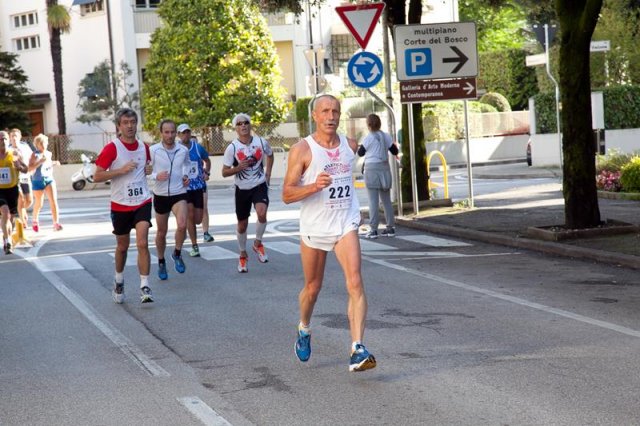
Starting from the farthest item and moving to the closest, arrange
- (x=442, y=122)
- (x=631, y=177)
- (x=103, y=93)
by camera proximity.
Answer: (x=103, y=93)
(x=442, y=122)
(x=631, y=177)

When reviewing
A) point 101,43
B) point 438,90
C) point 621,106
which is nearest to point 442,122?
point 621,106

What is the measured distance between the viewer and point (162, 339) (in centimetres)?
991

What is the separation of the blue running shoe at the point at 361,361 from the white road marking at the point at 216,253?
331 inches

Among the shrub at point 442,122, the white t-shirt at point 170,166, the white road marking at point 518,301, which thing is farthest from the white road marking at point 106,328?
the shrub at point 442,122

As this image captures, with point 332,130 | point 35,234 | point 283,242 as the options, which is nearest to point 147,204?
point 332,130

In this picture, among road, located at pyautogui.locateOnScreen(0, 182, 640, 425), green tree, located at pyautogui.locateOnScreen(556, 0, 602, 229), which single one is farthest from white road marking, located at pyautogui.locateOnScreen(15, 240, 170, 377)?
green tree, located at pyautogui.locateOnScreen(556, 0, 602, 229)

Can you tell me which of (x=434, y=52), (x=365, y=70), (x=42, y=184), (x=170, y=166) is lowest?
(x=42, y=184)

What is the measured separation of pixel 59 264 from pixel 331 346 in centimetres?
834

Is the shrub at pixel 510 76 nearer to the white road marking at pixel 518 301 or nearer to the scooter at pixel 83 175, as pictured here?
the scooter at pixel 83 175

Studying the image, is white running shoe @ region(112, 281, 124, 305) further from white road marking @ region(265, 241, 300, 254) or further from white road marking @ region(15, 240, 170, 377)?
white road marking @ region(265, 241, 300, 254)

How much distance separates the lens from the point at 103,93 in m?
49.8

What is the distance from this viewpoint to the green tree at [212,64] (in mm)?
43031

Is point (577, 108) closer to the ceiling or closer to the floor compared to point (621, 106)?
closer to the floor

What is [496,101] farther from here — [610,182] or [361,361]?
[361,361]
